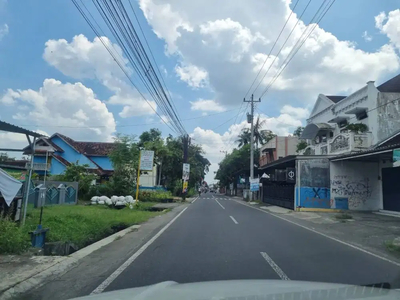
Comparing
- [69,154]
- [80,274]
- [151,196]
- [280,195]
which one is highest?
[69,154]

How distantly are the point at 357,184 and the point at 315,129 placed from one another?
7.01 metres

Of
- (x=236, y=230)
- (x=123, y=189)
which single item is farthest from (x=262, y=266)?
(x=123, y=189)

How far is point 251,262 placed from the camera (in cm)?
767

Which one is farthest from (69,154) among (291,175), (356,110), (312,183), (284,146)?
(356,110)

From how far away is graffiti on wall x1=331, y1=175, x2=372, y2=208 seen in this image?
24.2m

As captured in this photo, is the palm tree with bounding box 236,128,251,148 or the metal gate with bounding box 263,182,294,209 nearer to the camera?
the metal gate with bounding box 263,182,294,209

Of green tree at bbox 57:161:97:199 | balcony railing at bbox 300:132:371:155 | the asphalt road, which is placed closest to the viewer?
the asphalt road

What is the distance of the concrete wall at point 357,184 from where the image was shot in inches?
950

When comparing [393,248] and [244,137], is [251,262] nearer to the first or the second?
[393,248]

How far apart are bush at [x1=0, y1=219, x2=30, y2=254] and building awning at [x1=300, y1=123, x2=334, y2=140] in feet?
82.4

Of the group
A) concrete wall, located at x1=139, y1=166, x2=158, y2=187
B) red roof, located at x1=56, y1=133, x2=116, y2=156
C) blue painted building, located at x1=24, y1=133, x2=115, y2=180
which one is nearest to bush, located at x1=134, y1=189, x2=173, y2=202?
blue painted building, located at x1=24, y1=133, x2=115, y2=180

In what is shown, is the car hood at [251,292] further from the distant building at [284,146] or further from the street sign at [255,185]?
the distant building at [284,146]

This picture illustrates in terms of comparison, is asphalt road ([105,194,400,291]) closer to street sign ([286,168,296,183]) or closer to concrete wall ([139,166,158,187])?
street sign ([286,168,296,183])

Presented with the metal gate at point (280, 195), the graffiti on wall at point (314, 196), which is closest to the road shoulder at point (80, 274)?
the graffiti on wall at point (314, 196)
